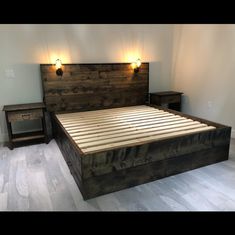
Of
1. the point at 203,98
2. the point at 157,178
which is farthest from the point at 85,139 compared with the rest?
the point at 203,98

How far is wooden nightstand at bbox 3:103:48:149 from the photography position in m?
3.15

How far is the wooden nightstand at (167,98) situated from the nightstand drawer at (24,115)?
7.06ft

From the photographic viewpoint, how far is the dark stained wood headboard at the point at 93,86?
11.7ft

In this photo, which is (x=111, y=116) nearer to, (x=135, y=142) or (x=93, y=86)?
(x=93, y=86)

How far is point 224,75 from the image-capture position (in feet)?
11.6

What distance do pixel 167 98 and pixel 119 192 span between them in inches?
98.2

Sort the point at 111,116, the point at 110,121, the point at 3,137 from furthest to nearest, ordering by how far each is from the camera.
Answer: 1. the point at 3,137
2. the point at 111,116
3. the point at 110,121

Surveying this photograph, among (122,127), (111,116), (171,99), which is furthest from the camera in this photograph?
(171,99)

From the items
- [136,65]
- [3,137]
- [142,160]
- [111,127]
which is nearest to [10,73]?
[3,137]

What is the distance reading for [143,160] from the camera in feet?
7.27

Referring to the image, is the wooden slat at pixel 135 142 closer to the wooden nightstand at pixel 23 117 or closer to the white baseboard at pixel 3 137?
the wooden nightstand at pixel 23 117

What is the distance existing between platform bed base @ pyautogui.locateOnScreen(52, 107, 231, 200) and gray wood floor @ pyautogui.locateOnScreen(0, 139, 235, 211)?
79 mm

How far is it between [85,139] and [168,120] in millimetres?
1322
